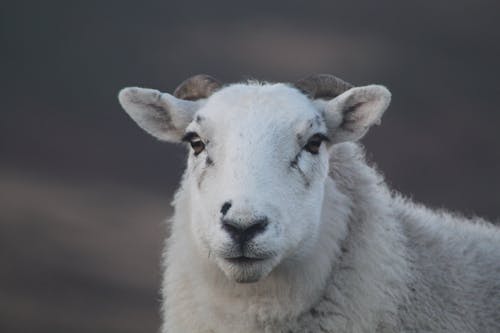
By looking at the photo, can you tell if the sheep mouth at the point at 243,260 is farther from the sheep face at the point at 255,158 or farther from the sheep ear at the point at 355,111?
the sheep ear at the point at 355,111

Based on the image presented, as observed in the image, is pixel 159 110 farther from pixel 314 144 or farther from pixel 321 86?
pixel 314 144

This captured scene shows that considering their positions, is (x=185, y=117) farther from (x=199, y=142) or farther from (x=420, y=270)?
(x=420, y=270)

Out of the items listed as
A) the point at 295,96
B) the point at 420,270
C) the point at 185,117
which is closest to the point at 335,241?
the point at 420,270

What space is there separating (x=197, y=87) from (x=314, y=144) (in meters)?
1.77

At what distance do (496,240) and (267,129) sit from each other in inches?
147

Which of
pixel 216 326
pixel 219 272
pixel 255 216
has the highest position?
pixel 255 216

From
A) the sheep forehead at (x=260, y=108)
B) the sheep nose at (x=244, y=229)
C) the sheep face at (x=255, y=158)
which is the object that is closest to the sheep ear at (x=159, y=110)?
the sheep face at (x=255, y=158)

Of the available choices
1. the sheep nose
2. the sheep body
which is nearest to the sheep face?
the sheep nose

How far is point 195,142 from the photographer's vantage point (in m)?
9.65

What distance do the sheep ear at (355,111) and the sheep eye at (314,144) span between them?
1.40 ft

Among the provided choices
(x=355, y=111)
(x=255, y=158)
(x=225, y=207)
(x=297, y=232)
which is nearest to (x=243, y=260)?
(x=225, y=207)

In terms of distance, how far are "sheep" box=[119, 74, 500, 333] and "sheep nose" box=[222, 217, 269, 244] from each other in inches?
0.5

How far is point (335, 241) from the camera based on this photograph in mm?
9547

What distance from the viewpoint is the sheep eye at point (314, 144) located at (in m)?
9.41
